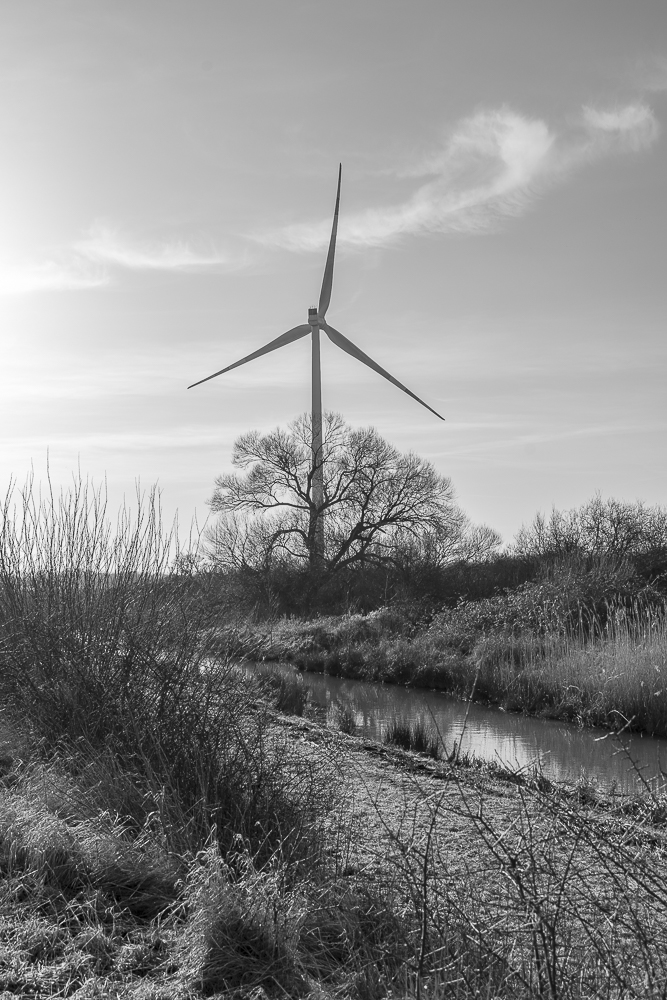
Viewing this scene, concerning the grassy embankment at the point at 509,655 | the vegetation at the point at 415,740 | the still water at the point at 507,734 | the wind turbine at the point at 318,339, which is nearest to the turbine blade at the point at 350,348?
the wind turbine at the point at 318,339

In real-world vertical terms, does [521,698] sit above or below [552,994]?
below

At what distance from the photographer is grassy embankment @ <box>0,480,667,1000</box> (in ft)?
9.60

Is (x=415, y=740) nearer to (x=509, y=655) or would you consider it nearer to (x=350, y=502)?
(x=509, y=655)

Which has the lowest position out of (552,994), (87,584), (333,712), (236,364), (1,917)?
(333,712)

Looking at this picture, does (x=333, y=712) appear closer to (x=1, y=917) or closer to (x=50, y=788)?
(x=50, y=788)

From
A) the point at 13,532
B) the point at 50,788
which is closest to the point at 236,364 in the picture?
the point at 13,532

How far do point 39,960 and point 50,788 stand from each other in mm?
2196

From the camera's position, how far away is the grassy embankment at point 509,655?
12.9 metres

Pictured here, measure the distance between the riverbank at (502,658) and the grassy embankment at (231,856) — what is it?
1085 millimetres

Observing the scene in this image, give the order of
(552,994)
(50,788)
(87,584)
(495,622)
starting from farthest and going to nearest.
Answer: (495,622), (87,584), (50,788), (552,994)

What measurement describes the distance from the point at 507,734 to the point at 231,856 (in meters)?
8.88

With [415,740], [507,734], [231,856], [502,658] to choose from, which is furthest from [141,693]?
[502,658]

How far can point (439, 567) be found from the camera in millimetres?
34500

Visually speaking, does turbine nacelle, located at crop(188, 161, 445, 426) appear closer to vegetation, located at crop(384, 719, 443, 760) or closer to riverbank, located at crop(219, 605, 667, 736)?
riverbank, located at crop(219, 605, 667, 736)
